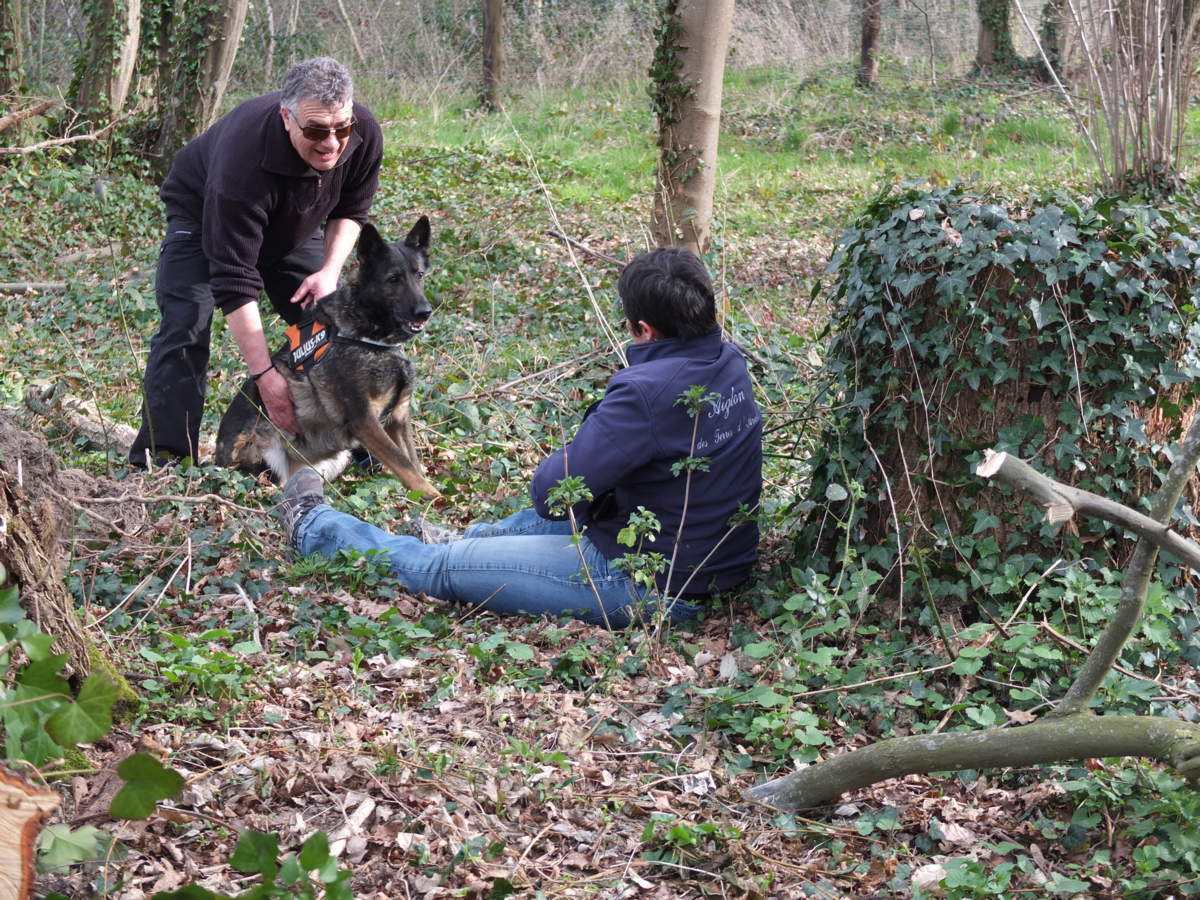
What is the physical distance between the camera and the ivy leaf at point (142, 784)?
1866mm

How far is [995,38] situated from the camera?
1758cm

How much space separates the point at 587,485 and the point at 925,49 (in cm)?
1874

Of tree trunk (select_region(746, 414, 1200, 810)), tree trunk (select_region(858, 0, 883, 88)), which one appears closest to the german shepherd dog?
tree trunk (select_region(746, 414, 1200, 810))

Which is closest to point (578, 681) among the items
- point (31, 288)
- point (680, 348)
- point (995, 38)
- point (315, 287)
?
point (680, 348)

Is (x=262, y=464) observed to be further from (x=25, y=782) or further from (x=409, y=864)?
(x=25, y=782)

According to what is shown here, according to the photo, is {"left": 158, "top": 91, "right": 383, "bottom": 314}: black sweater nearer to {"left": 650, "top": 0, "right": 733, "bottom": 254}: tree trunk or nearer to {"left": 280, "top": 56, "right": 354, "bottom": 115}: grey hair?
{"left": 280, "top": 56, "right": 354, "bottom": 115}: grey hair

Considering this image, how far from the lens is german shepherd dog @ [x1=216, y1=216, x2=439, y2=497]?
5.58 m

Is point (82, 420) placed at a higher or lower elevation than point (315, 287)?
lower

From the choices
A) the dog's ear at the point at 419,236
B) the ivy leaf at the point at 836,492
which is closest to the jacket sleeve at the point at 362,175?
the dog's ear at the point at 419,236

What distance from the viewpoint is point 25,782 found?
1.93 meters

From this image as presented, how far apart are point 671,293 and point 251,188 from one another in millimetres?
2146

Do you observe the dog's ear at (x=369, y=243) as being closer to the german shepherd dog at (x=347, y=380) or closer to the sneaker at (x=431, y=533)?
the german shepherd dog at (x=347, y=380)

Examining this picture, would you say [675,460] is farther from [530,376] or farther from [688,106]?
[688,106]

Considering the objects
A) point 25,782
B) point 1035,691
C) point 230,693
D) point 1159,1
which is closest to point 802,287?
point 1159,1
